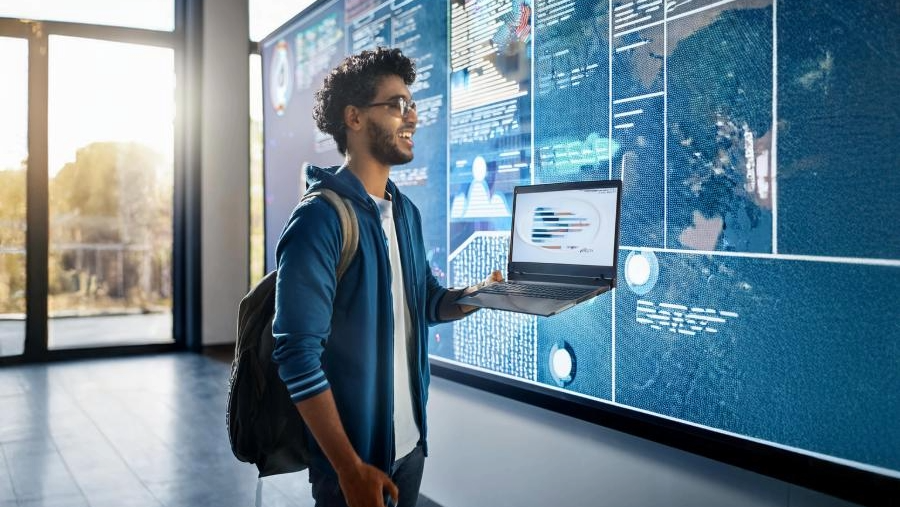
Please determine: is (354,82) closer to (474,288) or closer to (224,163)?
(474,288)

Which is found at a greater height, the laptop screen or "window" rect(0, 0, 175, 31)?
"window" rect(0, 0, 175, 31)

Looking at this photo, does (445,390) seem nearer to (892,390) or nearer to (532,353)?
(532,353)

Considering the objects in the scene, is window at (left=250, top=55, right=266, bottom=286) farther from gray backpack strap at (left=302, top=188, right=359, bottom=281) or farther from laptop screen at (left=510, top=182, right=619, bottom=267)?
gray backpack strap at (left=302, top=188, right=359, bottom=281)

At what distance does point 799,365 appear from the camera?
5.05 feet

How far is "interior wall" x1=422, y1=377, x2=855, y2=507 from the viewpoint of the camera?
172 cm

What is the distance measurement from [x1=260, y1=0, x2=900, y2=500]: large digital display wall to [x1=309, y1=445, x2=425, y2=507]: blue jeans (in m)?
0.68

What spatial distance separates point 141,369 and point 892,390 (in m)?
5.03

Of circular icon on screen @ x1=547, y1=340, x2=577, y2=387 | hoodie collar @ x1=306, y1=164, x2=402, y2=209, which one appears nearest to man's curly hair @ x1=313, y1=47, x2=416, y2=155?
hoodie collar @ x1=306, y1=164, x2=402, y2=209

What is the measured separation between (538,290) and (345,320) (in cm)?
58

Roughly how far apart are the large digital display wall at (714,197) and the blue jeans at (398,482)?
2.23ft

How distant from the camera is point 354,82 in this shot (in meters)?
1.51

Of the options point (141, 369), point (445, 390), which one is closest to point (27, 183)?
point (141, 369)

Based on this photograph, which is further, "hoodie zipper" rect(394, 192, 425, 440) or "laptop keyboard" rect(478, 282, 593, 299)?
"laptop keyboard" rect(478, 282, 593, 299)

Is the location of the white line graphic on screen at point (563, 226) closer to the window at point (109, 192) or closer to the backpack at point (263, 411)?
the backpack at point (263, 411)
